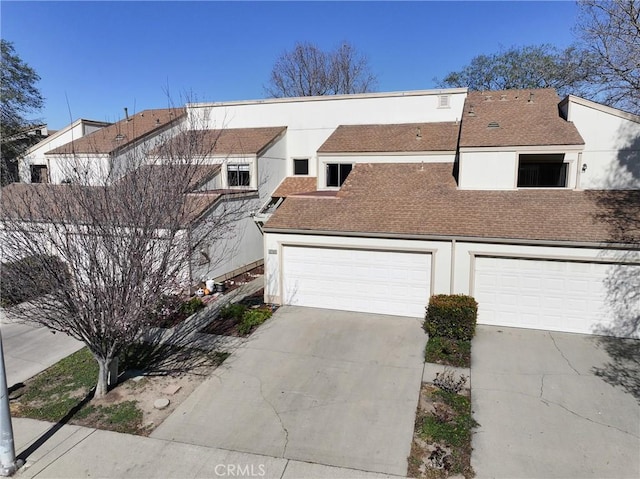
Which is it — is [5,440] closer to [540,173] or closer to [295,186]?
[295,186]

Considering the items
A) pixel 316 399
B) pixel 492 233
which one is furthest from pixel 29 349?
pixel 492 233

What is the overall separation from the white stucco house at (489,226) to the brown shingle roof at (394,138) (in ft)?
0.47

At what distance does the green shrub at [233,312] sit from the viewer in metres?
12.6

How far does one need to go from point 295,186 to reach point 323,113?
460 centimetres

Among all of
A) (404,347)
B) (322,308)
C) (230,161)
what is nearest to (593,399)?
Answer: (404,347)

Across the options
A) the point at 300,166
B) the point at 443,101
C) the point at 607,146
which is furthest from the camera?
the point at 300,166

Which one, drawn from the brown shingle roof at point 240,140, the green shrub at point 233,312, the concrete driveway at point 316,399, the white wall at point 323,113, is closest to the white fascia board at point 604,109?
the white wall at point 323,113

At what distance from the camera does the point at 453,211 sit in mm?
13039

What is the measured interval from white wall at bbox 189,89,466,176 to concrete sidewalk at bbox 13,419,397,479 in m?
17.7

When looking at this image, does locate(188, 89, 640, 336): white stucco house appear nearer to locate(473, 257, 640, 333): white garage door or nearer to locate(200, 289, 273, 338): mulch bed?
locate(473, 257, 640, 333): white garage door

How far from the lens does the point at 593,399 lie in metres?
8.00

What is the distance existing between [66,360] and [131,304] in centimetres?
425

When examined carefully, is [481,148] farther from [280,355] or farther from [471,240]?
[280,355]

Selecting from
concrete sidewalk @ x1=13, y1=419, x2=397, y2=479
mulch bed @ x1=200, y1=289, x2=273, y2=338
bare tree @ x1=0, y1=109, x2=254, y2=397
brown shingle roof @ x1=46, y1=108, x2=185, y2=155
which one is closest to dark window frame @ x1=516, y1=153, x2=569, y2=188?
mulch bed @ x1=200, y1=289, x2=273, y2=338
